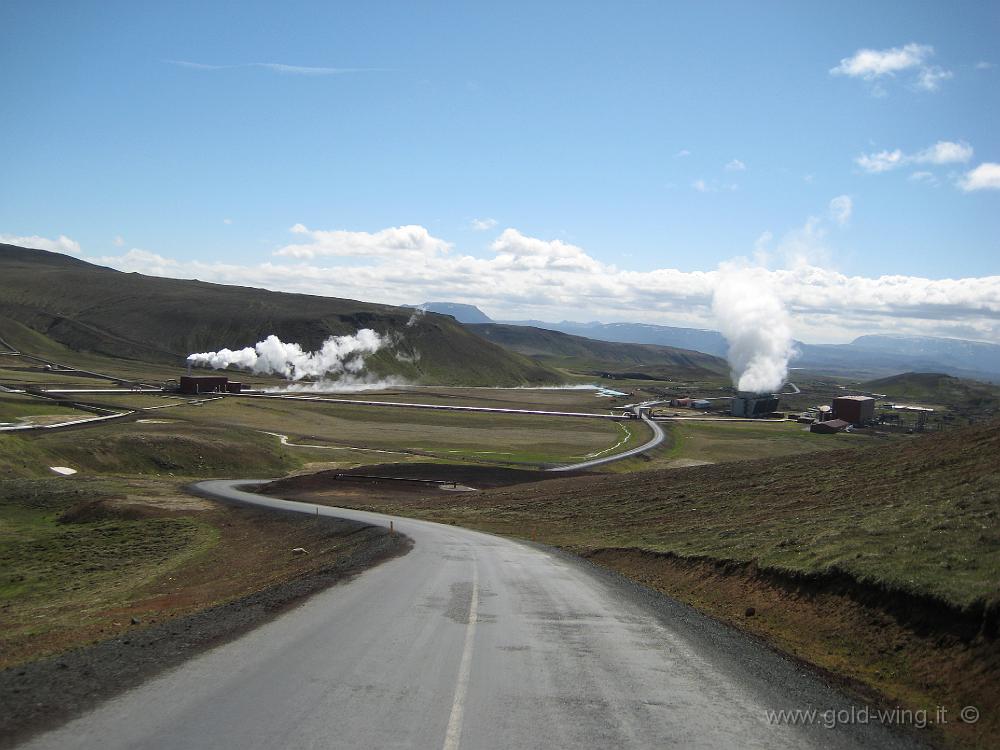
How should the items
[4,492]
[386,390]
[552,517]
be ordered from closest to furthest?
1. [552,517]
2. [4,492]
3. [386,390]

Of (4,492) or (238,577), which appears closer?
(238,577)

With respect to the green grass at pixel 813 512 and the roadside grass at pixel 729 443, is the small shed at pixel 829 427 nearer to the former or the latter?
the roadside grass at pixel 729 443

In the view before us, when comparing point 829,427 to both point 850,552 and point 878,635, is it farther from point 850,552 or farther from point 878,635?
point 878,635

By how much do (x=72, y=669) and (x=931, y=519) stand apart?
18.4 meters

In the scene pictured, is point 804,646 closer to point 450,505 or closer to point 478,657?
point 478,657

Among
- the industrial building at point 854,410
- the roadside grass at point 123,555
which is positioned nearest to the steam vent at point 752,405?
the industrial building at point 854,410

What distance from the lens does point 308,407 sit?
411 ft

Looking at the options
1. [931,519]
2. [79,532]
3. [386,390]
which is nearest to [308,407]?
[386,390]

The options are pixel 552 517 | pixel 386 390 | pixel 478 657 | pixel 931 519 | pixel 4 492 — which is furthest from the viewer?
pixel 386 390

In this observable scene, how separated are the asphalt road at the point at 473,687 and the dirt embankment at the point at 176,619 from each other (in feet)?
1.80

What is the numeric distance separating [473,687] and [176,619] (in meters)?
7.91

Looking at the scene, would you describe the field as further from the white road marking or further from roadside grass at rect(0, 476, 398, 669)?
roadside grass at rect(0, 476, 398, 669)

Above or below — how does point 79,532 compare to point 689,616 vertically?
below

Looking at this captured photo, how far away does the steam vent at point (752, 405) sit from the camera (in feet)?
472
